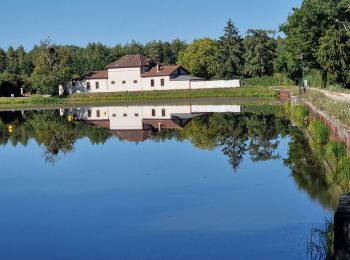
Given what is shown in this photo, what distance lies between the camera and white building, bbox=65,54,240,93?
75.6 metres

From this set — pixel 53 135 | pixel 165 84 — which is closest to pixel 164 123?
pixel 53 135

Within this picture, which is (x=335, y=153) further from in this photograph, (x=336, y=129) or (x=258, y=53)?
(x=258, y=53)

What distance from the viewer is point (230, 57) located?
260ft

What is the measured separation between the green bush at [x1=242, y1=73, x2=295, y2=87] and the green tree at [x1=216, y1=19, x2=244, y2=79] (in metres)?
5.54

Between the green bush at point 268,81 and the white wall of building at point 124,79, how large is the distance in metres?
15.9

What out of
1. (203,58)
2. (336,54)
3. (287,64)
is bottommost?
(336,54)

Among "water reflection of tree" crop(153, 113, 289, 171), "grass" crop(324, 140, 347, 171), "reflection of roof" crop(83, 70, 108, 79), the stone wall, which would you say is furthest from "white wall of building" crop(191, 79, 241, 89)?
"grass" crop(324, 140, 347, 171)

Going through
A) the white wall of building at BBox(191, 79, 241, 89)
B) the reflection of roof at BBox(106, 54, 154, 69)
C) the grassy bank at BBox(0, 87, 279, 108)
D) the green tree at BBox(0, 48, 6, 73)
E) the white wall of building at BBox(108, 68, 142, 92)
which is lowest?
the grassy bank at BBox(0, 87, 279, 108)

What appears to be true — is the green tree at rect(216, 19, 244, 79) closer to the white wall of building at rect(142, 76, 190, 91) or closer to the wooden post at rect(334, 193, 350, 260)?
the white wall of building at rect(142, 76, 190, 91)

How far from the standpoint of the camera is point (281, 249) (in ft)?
31.0

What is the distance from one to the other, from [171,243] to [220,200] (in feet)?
11.7

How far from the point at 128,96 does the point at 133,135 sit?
42266mm

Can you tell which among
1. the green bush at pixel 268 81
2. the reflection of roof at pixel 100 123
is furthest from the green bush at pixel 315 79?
the reflection of roof at pixel 100 123

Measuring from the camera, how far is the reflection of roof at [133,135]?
2810 cm
